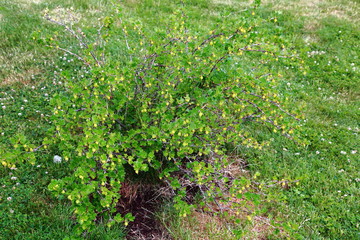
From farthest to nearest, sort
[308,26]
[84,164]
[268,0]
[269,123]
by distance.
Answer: [268,0], [308,26], [269,123], [84,164]

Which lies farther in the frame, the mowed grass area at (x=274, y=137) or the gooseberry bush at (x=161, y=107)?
the mowed grass area at (x=274, y=137)

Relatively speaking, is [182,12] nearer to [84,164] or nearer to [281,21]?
[84,164]

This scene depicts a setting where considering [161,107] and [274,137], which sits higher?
[161,107]

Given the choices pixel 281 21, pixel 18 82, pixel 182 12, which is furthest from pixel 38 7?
pixel 281 21

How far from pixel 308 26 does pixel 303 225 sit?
7398mm

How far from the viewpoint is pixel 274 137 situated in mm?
5562

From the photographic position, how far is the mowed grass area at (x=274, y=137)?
370 cm

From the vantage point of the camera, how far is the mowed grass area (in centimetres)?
370

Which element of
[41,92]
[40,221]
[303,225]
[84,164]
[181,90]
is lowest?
[303,225]

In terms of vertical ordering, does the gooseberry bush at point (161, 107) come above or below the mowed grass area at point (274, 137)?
above

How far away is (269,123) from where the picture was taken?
4258 mm

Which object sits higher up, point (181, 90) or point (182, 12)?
point (182, 12)

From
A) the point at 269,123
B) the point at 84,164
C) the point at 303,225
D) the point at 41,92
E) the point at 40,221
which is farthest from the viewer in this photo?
the point at 41,92

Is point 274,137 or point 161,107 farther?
point 274,137
